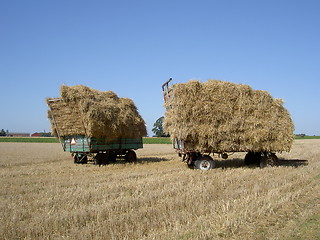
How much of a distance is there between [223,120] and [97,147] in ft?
20.2

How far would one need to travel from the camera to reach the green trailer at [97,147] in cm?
1402

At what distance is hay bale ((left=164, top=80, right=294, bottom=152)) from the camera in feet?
37.0

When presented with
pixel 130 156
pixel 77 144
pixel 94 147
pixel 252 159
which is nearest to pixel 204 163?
pixel 252 159

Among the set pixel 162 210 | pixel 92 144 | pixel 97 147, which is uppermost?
pixel 92 144

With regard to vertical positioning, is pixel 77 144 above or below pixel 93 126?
below

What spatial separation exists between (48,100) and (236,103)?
28.3 ft

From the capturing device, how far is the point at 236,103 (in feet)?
38.1

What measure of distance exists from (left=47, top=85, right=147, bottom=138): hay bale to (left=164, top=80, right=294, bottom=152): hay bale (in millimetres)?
3392

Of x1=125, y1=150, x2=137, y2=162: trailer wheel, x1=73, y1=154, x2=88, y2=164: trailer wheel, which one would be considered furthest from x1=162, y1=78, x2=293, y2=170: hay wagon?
x1=73, y1=154, x2=88, y2=164: trailer wheel

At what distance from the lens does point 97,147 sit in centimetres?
1417

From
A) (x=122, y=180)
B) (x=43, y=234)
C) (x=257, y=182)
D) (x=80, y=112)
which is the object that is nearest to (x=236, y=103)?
(x=257, y=182)

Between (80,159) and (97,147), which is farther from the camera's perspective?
(80,159)

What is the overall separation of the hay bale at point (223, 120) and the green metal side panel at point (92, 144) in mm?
4069

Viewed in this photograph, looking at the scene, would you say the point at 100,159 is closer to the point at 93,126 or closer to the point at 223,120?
the point at 93,126
